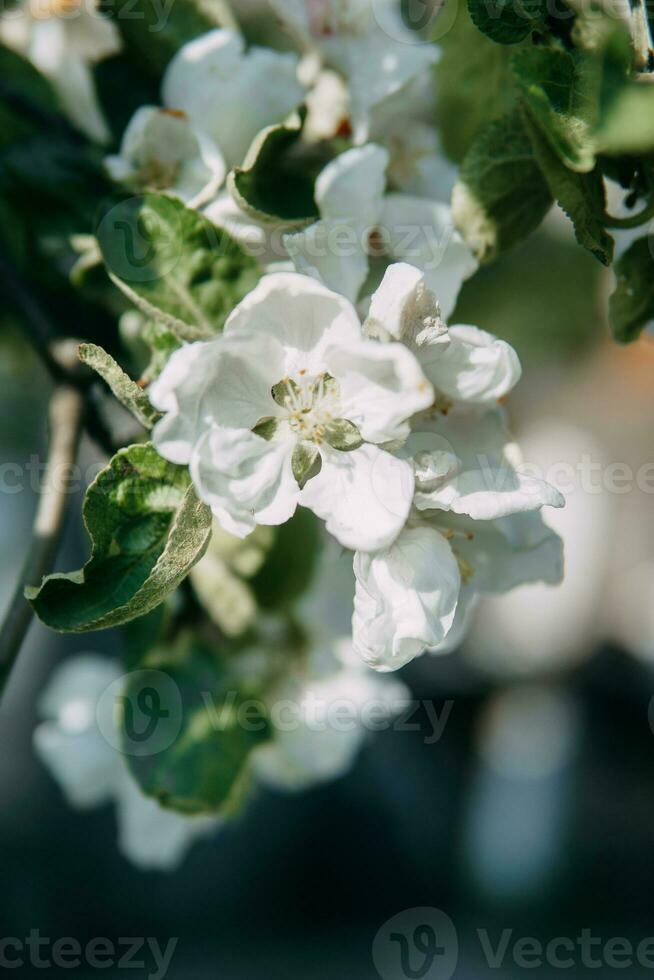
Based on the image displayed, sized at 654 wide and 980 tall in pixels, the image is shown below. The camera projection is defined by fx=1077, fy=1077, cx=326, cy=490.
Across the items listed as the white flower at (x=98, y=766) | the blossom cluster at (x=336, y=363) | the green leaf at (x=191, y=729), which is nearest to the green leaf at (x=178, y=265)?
the blossom cluster at (x=336, y=363)

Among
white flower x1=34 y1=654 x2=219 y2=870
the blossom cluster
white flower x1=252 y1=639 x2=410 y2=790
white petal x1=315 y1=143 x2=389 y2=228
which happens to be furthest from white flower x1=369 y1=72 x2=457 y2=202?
white flower x1=34 y1=654 x2=219 y2=870

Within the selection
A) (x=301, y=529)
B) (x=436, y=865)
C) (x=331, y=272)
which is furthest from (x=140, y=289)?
(x=436, y=865)

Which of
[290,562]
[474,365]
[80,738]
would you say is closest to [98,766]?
[80,738]

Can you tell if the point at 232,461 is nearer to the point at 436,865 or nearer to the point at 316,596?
the point at 316,596

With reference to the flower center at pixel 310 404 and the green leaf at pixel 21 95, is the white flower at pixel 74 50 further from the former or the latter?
the flower center at pixel 310 404

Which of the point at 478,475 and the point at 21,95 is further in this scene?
the point at 21,95

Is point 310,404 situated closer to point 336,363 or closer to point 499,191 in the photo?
point 336,363

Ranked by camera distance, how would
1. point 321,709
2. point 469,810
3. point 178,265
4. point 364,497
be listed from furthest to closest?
1. point 469,810
2. point 321,709
3. point 178,265
4. point 364,497

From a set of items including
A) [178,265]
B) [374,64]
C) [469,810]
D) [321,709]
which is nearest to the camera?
[178,265]

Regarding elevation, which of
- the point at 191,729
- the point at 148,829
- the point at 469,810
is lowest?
the point at 469,810
